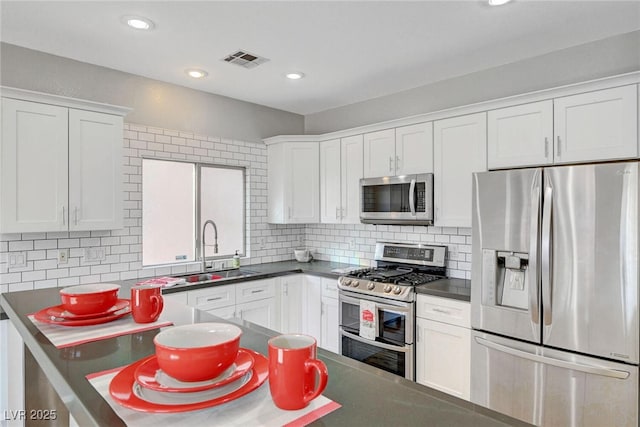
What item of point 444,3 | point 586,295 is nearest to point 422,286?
point 586,295

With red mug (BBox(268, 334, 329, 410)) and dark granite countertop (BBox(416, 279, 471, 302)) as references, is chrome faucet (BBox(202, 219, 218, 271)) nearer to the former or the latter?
dark granite countertop (BBox(416, 279, 471, 302))

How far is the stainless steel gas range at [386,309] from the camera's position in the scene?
9.79 ft

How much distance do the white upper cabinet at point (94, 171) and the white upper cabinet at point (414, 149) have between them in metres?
2.30

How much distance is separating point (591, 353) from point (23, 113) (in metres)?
3.71

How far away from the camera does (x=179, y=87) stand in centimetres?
363

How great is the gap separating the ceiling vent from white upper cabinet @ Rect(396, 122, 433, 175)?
133 cm

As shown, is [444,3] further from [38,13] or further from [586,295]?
[38,13]

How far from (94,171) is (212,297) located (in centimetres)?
135

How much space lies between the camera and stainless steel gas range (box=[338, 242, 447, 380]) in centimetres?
298

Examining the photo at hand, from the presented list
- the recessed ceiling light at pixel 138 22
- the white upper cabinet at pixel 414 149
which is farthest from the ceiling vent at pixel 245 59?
the white upper cabinet at pixel 414 149

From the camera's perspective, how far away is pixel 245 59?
9.88ft

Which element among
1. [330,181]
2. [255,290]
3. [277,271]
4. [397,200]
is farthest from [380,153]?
[255,290]

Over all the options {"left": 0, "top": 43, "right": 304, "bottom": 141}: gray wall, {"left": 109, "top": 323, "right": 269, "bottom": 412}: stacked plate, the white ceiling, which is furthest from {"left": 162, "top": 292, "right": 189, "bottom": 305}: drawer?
{"left": 109, "top": 323, "right": 269, "bottom": 412}: stacked plate

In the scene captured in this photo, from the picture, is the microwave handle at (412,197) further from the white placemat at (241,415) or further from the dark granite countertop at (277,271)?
the white placemat at (241,415)
